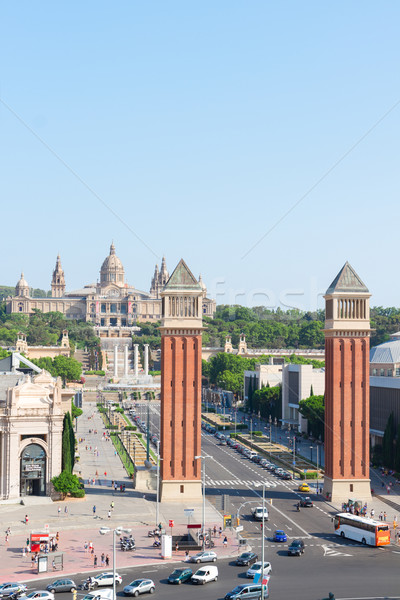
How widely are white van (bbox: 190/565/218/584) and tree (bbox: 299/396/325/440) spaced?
78187 millimetres

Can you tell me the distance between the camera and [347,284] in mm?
91938

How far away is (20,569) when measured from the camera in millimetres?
63250

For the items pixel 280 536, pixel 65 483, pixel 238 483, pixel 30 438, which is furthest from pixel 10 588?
pixel 238 483

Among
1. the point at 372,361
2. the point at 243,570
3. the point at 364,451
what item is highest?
the point at 372,361

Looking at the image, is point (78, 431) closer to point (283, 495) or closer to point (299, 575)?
point (283, 495)

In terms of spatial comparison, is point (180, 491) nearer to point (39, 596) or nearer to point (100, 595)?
point (100, 595)

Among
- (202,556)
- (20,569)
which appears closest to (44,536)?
(20,569)

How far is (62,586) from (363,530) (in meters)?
27.1

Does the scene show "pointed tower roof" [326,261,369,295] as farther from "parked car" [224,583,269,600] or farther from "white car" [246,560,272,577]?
"parked car" [224,583,269,600]

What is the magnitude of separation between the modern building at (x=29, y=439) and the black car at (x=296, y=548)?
3058cm

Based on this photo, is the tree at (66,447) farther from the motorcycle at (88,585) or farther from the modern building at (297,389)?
the modern building at (297,389)

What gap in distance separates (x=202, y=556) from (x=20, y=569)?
13.4m

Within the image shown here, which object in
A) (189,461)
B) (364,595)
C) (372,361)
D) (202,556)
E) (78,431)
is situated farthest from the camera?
(78,431)

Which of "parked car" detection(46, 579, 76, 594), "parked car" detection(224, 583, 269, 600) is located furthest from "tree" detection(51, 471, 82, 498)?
"parked car" detection(224, 583, 269, 600)
